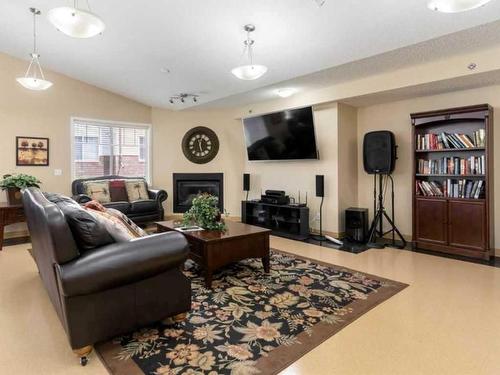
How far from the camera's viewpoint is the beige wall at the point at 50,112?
16.9 ft

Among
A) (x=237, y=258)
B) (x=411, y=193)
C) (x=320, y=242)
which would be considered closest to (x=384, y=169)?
(x=411, y=193)

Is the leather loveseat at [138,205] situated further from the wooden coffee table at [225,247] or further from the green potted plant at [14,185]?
the wooden coffee table at [225,247]

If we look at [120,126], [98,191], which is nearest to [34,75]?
[120,126]

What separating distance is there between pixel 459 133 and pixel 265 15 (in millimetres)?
3152

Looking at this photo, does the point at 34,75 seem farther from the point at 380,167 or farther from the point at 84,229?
the point at 380,167

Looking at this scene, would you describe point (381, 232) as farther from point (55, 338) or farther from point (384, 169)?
point (55, 338)

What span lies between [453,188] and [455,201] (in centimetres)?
20

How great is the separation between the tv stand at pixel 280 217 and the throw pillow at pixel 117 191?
231 cm

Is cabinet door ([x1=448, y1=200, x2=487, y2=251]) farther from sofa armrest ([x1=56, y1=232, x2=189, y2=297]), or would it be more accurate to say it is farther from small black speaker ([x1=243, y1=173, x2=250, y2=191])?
sofa armrest ([x1=56, y1=232, x2=189, y2=297])

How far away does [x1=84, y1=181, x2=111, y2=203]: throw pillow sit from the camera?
221 inches

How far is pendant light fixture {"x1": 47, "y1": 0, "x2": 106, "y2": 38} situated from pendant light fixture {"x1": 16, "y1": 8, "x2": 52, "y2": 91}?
6.07 ft

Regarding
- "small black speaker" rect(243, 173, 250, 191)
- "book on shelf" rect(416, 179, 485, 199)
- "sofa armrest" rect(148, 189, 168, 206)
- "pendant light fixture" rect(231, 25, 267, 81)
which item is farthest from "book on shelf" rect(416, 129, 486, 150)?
"sofa armrest" rect(148, 189, 168, 206)

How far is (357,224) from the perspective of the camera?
16.3 ft

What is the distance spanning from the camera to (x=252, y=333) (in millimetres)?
2189
